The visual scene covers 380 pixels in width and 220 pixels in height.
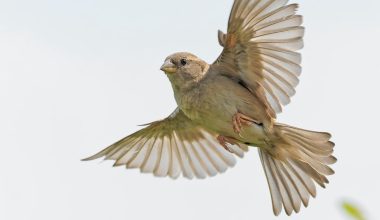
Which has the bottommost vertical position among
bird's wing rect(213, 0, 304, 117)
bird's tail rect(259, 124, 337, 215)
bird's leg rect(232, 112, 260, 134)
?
bird's tail rect(259, 124, 337, 215)

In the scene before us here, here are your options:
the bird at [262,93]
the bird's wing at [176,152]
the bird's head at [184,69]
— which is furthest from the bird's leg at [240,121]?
the bird's wing at [176,152]

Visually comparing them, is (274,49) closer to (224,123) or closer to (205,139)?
(224,123)

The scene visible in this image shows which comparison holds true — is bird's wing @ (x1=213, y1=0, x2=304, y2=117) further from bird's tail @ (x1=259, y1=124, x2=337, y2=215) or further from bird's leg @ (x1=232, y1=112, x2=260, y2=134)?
bird's tail @ (x1=259, y1=124, x2=337, y2=215)

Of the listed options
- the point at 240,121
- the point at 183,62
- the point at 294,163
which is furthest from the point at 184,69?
the point at 294,163

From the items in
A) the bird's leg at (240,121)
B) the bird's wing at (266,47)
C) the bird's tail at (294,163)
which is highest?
the bird's wing at (266,47)

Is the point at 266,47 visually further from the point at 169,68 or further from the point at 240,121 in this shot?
the point at 169,68

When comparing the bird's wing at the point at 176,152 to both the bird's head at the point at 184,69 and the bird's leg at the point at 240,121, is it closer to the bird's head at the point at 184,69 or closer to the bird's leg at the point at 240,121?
the bird's head at the point at 184,69

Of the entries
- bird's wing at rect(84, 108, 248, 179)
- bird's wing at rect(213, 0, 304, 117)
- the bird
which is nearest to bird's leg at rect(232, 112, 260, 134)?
the bird

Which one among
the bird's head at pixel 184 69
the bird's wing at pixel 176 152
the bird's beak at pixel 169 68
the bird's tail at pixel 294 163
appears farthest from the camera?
the bird's wing at pixel 176 152
